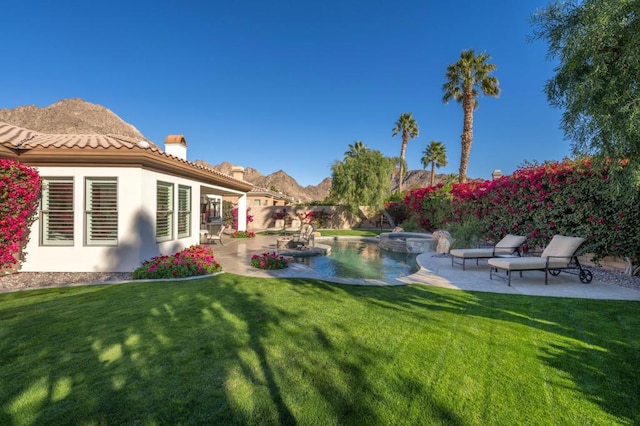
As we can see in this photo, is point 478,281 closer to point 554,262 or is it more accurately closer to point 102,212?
point 554,262

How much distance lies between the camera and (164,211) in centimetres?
905

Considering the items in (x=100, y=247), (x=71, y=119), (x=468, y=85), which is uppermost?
(x=71, y=119)

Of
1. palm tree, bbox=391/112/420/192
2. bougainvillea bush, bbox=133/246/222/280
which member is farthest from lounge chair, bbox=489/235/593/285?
palm tree, bbox=391/112/420/192

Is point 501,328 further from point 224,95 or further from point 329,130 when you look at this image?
point 329,130

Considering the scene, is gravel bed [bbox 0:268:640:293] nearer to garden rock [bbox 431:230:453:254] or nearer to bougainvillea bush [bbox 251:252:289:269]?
bougainvillea bush [bbox 251:252:289:269]

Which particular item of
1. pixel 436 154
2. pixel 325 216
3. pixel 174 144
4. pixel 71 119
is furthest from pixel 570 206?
pixel 71 119

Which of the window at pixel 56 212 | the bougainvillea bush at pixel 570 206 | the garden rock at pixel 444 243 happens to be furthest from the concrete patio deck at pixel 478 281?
the window at pixel 56 212

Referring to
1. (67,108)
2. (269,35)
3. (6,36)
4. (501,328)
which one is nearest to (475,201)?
(501,328)

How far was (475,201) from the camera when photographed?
45.3 feet

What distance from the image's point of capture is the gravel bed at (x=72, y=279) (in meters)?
6.67

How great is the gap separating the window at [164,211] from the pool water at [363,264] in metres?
4.50

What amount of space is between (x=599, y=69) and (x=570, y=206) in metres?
5.30

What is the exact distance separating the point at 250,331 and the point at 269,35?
782 inches

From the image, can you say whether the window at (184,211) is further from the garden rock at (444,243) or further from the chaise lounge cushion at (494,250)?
the garden rock at (444,243)
